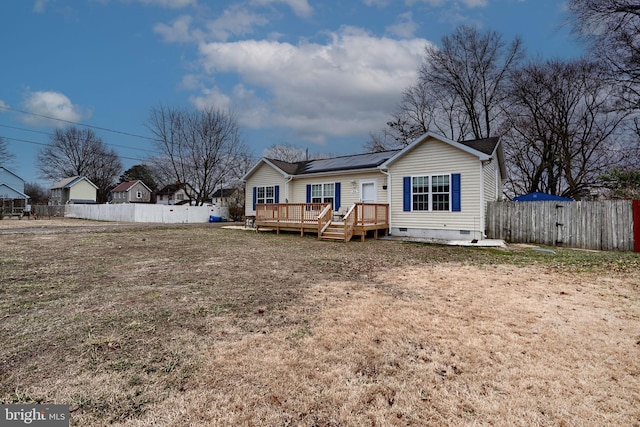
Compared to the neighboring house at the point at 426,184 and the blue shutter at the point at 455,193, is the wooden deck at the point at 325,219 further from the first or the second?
the blue shutter at the point at 455,193

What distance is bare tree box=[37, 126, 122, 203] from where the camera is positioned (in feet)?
137

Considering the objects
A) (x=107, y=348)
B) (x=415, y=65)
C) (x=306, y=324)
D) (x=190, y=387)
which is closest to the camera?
(x=190, y=387)

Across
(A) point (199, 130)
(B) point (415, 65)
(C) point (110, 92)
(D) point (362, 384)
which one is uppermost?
(B) point (415, 65)

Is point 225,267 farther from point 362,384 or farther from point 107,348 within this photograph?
point 362,384

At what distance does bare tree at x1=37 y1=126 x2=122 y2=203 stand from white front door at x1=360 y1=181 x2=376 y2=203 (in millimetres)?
43812

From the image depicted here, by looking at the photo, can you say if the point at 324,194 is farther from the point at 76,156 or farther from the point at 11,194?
the point at 76,156

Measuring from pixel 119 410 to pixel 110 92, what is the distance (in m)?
28.9

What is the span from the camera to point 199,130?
27.9m

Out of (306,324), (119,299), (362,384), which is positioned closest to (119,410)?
(362,384)

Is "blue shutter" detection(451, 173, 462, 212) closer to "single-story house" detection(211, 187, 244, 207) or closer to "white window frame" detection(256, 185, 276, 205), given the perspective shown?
"white window frame" detection(256, 185, 276, 205)

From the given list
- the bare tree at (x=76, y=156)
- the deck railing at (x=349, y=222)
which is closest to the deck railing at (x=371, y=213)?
the deck railing at (x=349, y=222)

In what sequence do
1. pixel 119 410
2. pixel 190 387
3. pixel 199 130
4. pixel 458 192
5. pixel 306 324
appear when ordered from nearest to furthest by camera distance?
1. pixel 119 410
2. pixel 190 387
3. pixel 306 324
4. pixel 458 192
5. pixel 199 130

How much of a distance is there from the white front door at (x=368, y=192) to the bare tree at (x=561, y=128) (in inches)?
543

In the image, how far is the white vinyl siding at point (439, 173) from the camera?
39.1ft
